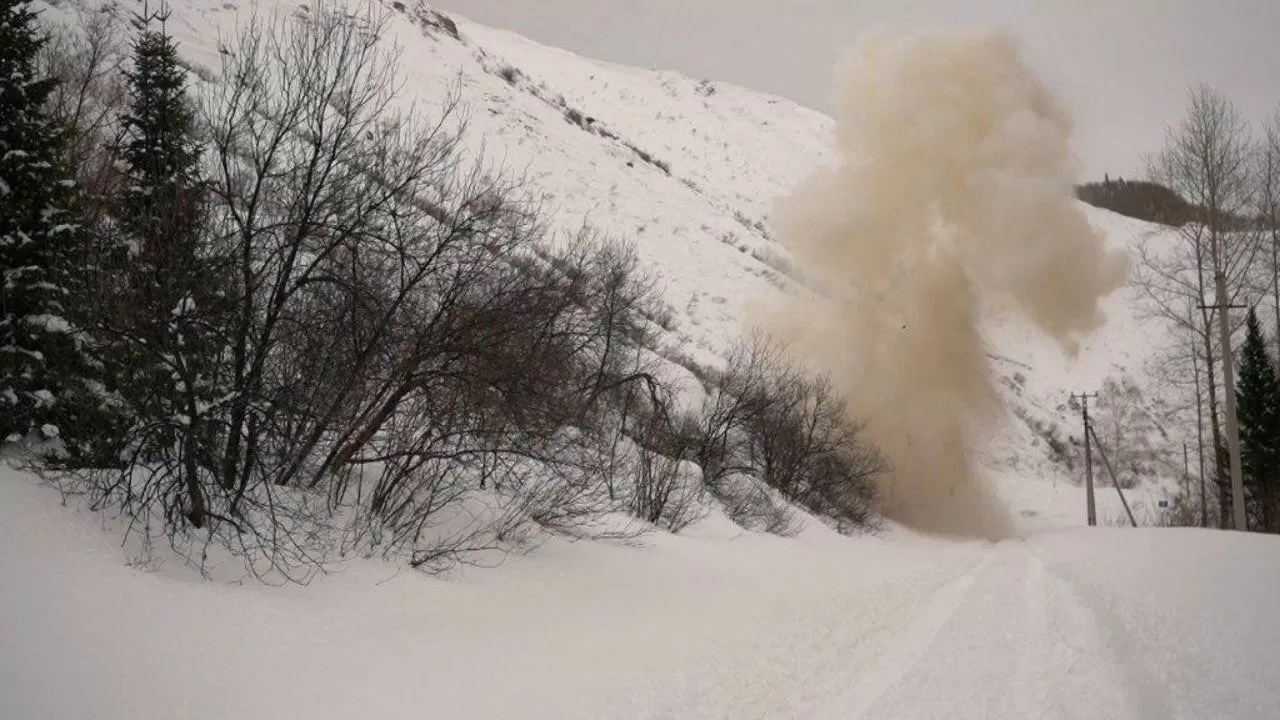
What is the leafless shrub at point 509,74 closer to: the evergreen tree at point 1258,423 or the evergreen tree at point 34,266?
the evergreen tree at point 1258,423

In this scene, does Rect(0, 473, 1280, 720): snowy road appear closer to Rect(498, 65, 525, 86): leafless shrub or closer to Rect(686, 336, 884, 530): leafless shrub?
Rect(686, 336, 884, 530): leafless shrub

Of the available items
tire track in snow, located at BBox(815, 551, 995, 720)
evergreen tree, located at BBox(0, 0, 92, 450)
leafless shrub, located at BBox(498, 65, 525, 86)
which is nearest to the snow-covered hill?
leafless shrub, located at BBox(498, 65, 525, 86)

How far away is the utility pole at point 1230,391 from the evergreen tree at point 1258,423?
662 inches

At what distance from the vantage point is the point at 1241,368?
37.0 m

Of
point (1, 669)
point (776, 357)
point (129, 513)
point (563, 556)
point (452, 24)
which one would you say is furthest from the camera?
point (452, 24)

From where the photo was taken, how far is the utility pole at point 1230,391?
2062 cm

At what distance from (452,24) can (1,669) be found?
87821 mm

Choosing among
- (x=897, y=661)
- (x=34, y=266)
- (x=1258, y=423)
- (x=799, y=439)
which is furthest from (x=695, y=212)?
(x=897, y=661)

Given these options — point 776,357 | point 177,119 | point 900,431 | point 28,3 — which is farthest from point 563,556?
point 900,431

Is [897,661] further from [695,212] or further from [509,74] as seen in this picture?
[509,74]

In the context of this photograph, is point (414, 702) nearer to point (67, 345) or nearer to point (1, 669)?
point (1, 669)

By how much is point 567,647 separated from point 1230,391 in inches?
844

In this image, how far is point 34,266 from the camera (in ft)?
28.3

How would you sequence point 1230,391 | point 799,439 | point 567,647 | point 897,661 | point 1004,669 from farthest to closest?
point 799,439, point 1230,391, point 567,647, point 897,661, point 1004,669
